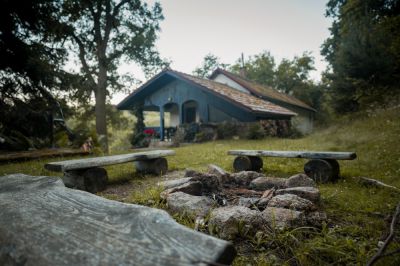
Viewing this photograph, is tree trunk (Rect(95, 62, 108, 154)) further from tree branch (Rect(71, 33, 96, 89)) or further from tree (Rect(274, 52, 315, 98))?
tree (Rect(274, 52, 315, 98))

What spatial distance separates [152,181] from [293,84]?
33.2 meters

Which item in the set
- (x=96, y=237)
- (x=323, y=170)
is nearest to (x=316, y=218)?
(x=323, y=170)

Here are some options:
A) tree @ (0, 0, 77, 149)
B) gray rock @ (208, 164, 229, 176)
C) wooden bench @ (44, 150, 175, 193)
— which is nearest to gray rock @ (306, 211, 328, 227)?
gray rock @ (208, 164, 229, 176)

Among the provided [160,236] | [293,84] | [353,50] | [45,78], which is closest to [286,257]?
[160,236]

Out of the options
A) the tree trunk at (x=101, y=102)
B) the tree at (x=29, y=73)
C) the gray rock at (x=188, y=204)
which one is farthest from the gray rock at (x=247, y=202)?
the tree trunk at (x=101, y=102)

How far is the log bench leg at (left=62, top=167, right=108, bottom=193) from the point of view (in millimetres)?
3840

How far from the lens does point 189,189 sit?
3242 millimetres

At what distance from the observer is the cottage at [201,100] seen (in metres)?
12.8

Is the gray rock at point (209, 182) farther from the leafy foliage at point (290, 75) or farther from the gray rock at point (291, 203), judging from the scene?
the leafy foliage at point (290, 75)

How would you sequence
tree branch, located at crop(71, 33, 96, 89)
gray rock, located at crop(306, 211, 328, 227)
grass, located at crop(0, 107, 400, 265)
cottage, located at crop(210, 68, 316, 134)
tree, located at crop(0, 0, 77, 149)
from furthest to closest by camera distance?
cottage, located at crop(210, 68, 316, 134) < tree branch, located at crop(71, 33, 96, 89) < tree, located at crop(0, 0, 77, 149) < gray rock, located at crop(306, 211, 328, 227) < grass, located at crop(0, 107, 400, 265)

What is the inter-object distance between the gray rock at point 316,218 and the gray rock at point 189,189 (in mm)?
1432

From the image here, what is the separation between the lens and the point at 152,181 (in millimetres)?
4734

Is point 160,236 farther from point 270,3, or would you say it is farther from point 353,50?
point 353,50

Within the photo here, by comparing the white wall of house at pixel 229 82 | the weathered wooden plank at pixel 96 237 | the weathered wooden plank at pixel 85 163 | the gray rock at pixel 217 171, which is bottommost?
the gray rock at pixel 217 171
